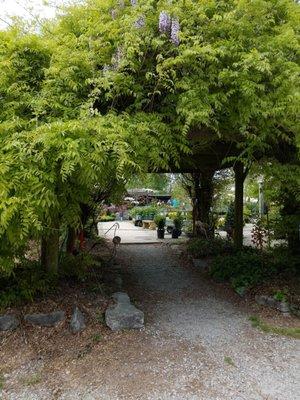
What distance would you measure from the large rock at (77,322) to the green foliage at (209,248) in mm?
5151

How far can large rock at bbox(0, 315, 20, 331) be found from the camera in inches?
192

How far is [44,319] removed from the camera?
16.4 ft

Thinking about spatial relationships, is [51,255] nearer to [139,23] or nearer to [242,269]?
[139,23]

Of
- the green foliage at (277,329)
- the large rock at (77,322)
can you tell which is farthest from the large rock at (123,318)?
the green foliage at (277,329)

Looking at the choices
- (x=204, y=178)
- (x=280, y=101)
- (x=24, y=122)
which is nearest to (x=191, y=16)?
(x=280, y=101)

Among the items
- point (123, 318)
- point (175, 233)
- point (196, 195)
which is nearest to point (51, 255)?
point (123, 318)

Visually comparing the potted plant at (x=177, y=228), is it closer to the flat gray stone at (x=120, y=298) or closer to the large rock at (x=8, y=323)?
the flat gray stone at (x=120, y=298)

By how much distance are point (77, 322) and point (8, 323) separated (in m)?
0.88

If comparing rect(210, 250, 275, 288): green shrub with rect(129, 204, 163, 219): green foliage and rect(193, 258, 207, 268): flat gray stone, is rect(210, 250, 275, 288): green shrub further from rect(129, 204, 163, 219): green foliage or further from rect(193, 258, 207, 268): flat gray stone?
rect(129, 204, 163, 219): green foliage

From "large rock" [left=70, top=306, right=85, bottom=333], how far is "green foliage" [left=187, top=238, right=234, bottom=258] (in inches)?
203

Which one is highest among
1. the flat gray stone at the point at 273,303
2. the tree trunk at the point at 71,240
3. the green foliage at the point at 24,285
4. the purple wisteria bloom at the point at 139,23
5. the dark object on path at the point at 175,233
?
the purple wisteria bloom at the point at 139,23

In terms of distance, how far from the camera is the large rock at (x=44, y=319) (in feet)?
16.3

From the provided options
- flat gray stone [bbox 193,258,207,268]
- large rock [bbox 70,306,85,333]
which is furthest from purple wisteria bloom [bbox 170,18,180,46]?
flat gray stone [bbox 193,258,207,268]

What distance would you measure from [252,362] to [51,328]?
2.55 meters
